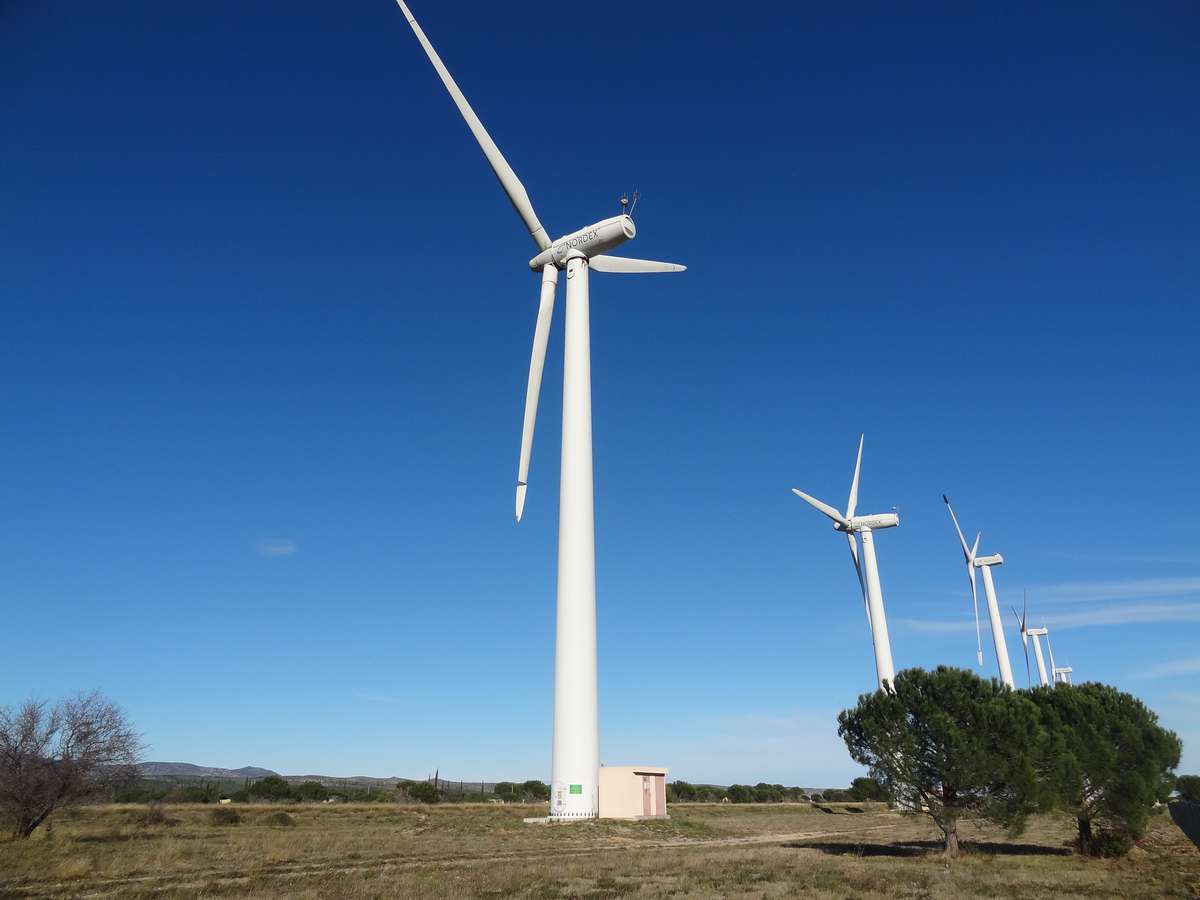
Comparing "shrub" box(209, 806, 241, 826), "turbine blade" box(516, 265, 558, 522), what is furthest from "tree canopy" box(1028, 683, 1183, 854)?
"shrub" box(209, 806, 241, 826)

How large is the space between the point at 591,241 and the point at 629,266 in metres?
4.58

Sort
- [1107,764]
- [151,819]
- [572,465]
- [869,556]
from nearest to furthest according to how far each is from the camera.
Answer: [1107,764] < [572,465] < [151,819] < [869,556]

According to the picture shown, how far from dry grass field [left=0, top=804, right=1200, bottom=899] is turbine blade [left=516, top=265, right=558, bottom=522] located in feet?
61.2

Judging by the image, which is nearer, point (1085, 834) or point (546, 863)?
point (546, 863)

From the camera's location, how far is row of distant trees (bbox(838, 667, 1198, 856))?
34.5 metres

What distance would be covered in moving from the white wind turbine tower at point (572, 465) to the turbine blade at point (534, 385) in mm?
60

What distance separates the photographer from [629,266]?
55.4 metres

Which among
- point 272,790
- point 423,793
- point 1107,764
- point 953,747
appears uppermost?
point 953,747

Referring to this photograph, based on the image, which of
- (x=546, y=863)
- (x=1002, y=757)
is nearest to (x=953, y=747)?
(x=1002, y=757)

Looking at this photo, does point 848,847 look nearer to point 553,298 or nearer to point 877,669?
point 877,669

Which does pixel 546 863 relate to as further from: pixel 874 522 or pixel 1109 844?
pixel 874 522

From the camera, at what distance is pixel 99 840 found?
37.9 meters

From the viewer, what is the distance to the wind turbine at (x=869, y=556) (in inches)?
2753

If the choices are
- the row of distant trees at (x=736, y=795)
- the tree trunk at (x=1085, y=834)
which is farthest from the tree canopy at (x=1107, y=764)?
the row of distant trees at (x=736, y=795)
